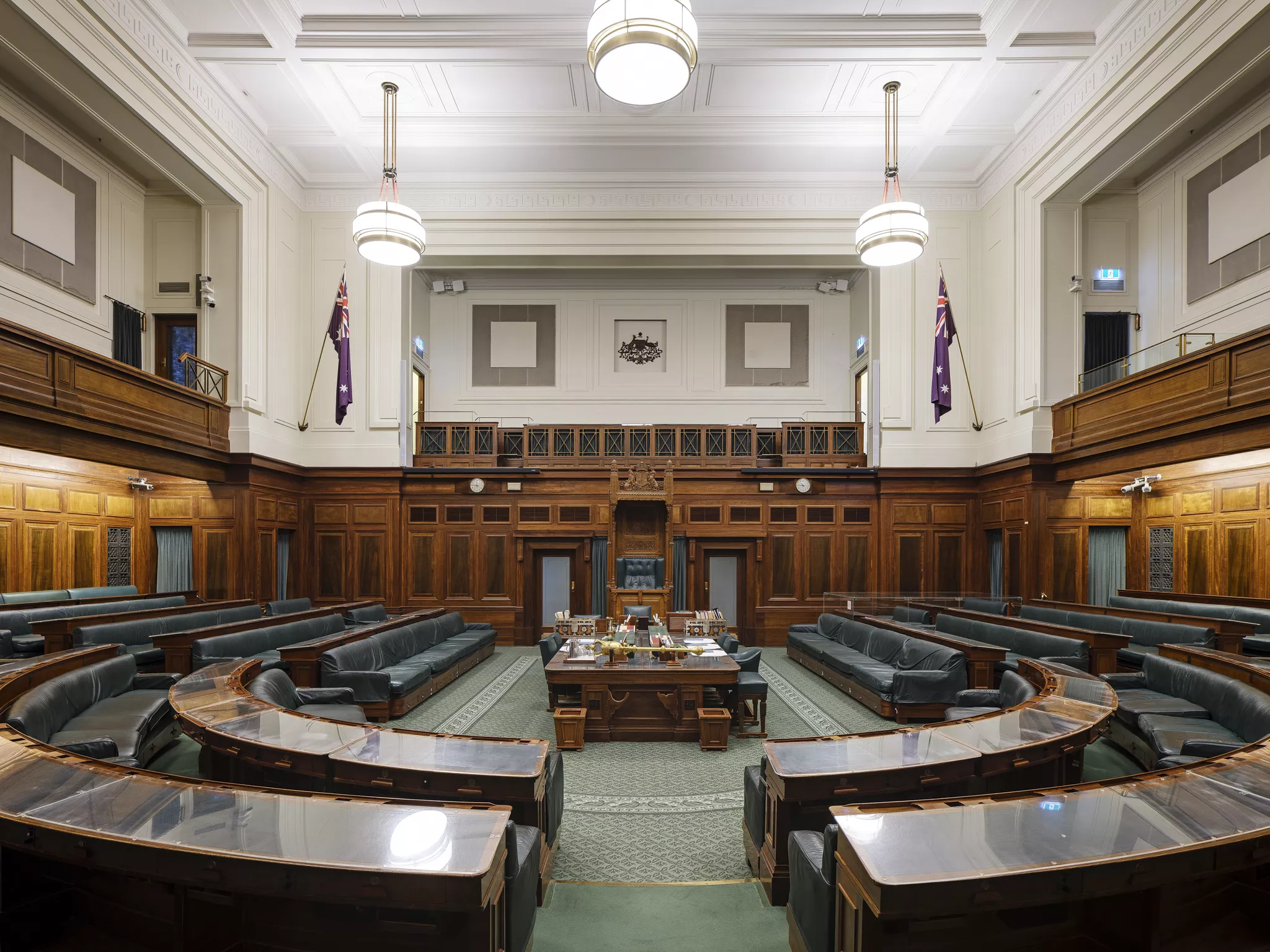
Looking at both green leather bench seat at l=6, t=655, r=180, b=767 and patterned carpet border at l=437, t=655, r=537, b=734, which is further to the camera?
patterned carpet border at l=437, t=655, r=537, b=734

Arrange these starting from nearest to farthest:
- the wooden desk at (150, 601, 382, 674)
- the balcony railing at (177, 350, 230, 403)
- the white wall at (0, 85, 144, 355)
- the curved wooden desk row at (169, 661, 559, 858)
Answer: the curved wooden desk row at (169, 661, 559, 858), the wooden desk at (150, 601, 382, 674), the white wall at (0, 85, 144, 355), the balcony railing at (177, 350, 230, 403)

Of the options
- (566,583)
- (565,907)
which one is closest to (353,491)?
(566,583)

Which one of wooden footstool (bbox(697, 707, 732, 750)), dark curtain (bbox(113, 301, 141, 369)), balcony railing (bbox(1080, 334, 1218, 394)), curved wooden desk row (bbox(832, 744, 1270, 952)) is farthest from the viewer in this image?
dark curtain (bbox(113, 301, 141, 369))

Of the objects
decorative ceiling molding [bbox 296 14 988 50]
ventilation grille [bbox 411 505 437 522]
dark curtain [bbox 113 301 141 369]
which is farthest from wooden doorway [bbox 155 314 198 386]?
decorative ceiling molding [bbox 296 14 988 50]

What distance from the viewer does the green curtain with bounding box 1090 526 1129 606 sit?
11.9 m

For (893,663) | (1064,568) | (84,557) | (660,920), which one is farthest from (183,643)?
(1064,568)

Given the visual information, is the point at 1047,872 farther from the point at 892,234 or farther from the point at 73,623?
the point at 892,234

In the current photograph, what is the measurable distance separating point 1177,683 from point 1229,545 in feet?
22.4

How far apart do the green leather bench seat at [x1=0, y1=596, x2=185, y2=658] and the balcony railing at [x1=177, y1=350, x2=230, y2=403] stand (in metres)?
3.22

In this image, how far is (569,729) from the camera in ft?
20.6

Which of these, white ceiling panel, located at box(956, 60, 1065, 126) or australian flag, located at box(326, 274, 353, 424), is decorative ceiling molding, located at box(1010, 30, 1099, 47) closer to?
white ceiling panel, located at box(956, 60, 1065, 126)

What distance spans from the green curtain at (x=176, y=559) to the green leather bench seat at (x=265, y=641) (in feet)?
13.3

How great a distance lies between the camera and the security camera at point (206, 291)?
37.7 ft

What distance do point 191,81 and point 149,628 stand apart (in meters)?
7.85
